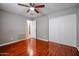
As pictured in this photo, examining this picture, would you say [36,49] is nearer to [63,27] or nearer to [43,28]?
[43,28]

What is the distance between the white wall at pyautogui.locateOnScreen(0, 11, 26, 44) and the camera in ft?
5.17

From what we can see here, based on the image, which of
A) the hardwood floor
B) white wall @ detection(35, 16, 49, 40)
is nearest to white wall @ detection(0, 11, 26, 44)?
the hardwood floor

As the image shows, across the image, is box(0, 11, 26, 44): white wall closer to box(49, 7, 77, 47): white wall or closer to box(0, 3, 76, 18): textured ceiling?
box(0, 3, 76, 18): textured ceiling

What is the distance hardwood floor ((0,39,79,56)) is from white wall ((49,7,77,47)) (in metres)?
→ 0.13

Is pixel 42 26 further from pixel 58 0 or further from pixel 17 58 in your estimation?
pixel 17 58

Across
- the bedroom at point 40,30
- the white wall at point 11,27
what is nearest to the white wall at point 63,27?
the bedroom at point 40,30

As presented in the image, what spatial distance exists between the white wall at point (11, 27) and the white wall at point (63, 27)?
63 cm

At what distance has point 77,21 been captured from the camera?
60.6 inches

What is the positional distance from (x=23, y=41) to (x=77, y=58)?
1133 mm

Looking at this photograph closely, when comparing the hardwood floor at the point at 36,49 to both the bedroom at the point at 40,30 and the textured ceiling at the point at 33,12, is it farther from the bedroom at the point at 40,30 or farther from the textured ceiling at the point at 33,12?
the textured ceiling at the point at 33,12

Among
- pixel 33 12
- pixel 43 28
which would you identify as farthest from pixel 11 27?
pixel 43 28

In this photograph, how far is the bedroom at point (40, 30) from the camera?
1.54m

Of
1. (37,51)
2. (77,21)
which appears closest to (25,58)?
(37,51)

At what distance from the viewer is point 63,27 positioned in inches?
63.7
